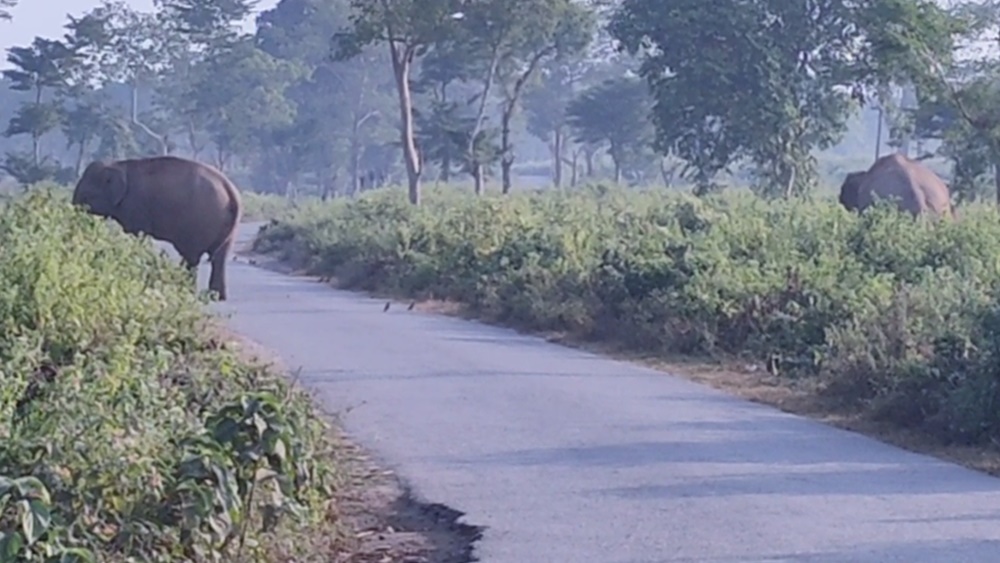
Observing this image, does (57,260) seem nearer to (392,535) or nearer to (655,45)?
(392,535)

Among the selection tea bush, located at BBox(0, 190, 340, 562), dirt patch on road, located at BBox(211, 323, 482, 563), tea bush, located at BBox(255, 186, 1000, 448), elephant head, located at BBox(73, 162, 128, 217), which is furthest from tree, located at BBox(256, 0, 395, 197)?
dirt patch on road, located at BBox(211, 323, 482, 563)

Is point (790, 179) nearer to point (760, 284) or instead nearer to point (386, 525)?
point (760, 284)

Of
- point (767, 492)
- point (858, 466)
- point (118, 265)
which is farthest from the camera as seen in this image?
point (118, 265)

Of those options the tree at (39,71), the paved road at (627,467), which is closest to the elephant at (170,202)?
the paved road at (627,467)

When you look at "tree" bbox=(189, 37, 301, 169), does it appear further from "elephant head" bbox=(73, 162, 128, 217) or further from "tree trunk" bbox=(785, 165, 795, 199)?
"elephant head" bbox=(73, 162, 128, 217)

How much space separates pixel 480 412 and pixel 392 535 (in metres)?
4.06

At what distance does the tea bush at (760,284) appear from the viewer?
14.0 m

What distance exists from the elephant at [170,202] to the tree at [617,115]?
138 feet

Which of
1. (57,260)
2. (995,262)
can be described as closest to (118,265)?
(57,260)

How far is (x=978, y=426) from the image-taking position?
12.7 m

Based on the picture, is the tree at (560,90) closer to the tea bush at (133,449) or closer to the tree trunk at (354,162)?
the tree trunk at (354,162)

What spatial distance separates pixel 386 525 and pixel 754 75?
1183 inches

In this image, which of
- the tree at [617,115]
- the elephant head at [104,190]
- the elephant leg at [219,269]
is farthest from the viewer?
the tree at [617,115]

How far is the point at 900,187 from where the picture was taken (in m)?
28.2
